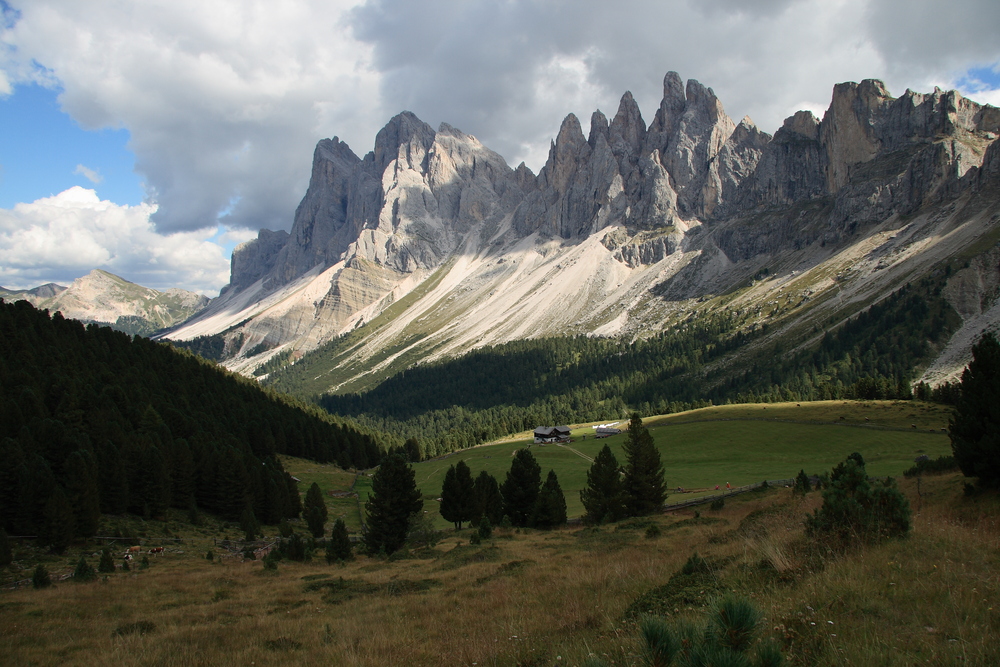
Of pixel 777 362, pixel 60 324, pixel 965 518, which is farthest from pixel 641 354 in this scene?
pixel 965 518

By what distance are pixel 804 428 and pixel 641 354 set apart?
5004 inches

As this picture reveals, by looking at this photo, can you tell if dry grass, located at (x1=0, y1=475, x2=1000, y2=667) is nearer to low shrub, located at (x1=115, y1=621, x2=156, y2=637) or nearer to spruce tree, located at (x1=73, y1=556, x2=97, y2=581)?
low shrub, located at (x1=115, y1=621, x2=156, y2=637)

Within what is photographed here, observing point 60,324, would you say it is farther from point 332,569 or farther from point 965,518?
point 965,518

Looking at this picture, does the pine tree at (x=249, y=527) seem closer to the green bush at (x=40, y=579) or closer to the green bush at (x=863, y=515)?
the green bush at (x=40, y=579)

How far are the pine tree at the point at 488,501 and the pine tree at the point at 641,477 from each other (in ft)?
36.9

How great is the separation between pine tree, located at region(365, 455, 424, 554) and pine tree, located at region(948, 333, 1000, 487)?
30073 mm

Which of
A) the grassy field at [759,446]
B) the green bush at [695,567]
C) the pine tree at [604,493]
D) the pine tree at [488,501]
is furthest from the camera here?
the grassy field at [759,446]

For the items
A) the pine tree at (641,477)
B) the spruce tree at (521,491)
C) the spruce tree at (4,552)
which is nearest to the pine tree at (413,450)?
the spruce tree at (521,491)

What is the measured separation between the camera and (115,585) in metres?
22.0

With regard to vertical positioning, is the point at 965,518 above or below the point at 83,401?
below

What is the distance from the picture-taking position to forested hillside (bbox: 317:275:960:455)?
121750 millimetres

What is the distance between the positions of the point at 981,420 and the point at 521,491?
30283 mm

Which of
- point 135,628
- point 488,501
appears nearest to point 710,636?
point 135,628

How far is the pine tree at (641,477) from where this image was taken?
126 ft
